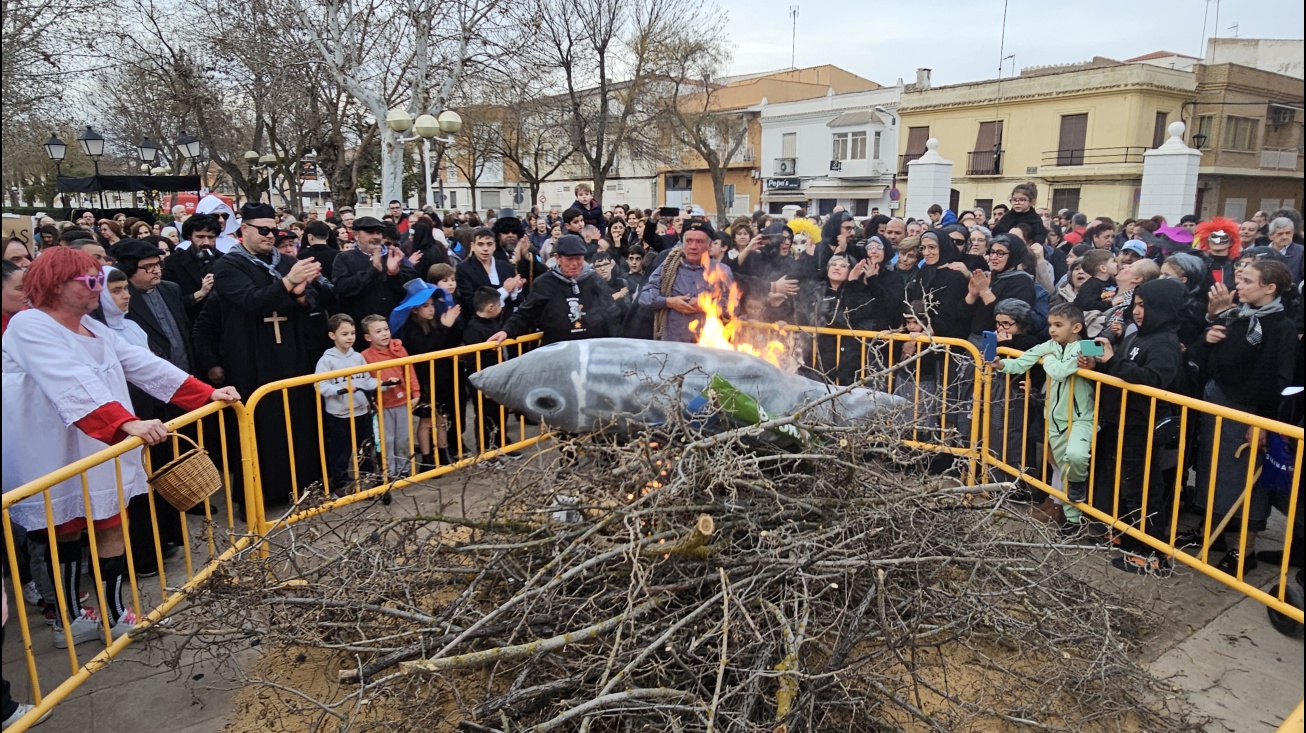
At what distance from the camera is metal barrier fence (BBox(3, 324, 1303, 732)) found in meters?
4.11

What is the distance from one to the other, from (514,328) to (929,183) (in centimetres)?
1509

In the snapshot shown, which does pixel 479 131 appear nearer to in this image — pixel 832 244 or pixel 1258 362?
pixel 832 244

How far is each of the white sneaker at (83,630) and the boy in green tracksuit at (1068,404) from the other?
542 centimetres

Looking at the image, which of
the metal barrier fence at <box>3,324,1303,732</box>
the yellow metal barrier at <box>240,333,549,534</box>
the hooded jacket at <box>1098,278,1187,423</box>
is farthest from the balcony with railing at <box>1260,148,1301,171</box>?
the yellow metal barrier at <box>240,333,549,534</box>

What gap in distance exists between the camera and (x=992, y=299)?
6285 millimetres

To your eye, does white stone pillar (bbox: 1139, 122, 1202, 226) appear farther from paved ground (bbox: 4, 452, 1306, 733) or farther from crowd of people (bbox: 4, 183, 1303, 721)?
paved ground (bbox: 4, 452, 1306, 733)

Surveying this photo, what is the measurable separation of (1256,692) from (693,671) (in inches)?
104

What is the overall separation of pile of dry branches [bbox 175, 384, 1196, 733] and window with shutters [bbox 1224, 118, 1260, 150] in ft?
135

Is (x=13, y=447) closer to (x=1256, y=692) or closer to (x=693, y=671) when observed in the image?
(x=693, y=671)

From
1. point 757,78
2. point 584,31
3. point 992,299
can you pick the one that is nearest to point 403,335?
point 992,299

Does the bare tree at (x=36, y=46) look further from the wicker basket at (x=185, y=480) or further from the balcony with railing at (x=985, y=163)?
the balcony with railing at (x=985, y=163)

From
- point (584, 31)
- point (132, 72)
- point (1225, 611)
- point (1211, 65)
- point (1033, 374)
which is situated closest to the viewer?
point (1225, 611)

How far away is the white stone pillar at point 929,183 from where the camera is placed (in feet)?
61.6

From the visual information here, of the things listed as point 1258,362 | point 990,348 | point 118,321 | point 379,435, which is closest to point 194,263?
point 118,321
